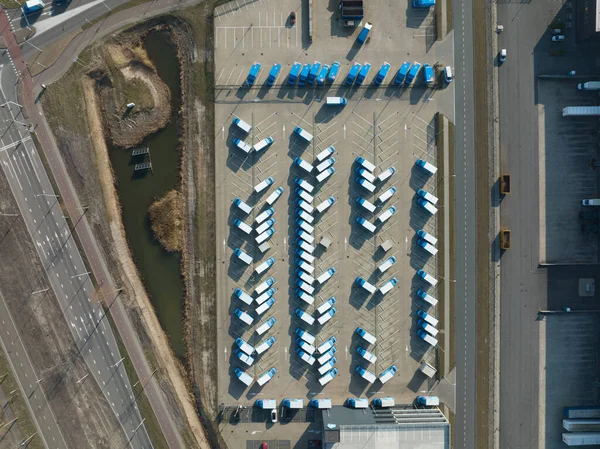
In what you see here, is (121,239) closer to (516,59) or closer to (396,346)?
(396,346)

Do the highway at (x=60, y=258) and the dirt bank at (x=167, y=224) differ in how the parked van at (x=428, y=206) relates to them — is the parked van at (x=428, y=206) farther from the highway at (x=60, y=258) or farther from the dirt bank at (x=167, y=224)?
the highway at (x=60, y=258)

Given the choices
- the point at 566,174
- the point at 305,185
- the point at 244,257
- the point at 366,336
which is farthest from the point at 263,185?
the point at 566,174

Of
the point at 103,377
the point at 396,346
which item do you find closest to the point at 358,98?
the point at 396,346

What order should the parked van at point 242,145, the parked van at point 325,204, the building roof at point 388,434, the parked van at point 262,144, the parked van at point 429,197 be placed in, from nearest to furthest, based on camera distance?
the building roof at point 388,434 < the parked van at point 242,145 < the parked van at point 262,144 < the parked van at point 325,204 < the parked van at point 429,197

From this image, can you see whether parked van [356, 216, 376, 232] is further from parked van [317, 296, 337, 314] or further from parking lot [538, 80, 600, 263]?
parking lot [538, 80, 600, 263]

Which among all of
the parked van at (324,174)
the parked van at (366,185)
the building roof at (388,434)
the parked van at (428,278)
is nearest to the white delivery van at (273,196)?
the parked van at (324,174)

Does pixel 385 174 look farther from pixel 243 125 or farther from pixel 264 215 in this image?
pixel 243 125
